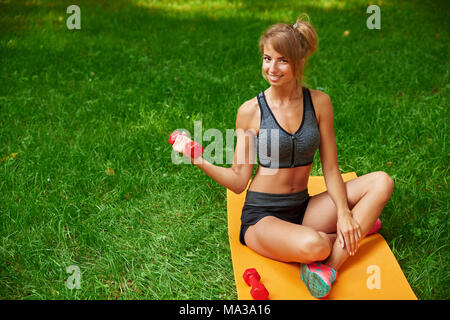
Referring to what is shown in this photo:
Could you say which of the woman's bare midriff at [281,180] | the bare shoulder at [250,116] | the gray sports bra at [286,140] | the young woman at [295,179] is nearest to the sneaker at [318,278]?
the young woman at [295,179]

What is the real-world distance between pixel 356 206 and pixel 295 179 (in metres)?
0.38

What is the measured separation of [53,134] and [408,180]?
9.96 ft

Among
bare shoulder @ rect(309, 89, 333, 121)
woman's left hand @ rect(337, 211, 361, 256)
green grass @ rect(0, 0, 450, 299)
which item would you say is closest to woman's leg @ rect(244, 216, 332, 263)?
woman's left hand @ rect(337, 211, 361, 256)

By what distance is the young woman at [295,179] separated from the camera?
101 inches

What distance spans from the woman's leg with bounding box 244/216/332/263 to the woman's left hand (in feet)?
0.33

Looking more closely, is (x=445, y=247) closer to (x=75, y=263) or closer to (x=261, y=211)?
(x=261, y=211)

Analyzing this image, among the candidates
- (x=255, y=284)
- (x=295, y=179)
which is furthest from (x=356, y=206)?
(x=255, y=284)

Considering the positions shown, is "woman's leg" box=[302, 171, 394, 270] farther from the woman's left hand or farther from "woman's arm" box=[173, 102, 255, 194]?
"woman's arm" box=[173, 102, 255, 194]

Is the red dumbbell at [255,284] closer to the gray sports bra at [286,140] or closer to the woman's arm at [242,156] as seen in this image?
the woman's arm at [242,156]

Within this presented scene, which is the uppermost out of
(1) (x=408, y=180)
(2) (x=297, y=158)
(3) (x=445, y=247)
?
(2) (x=297, y=158)

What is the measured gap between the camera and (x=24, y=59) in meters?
5.70
